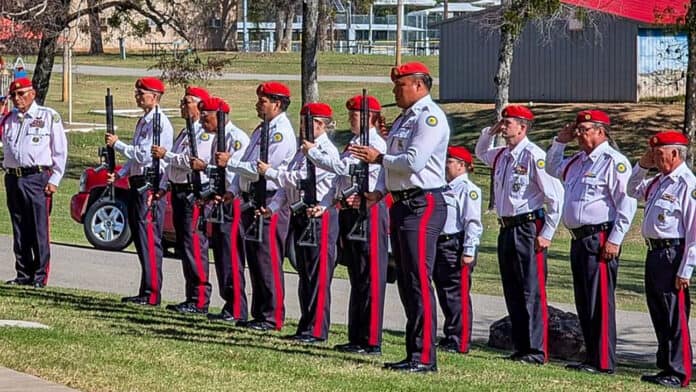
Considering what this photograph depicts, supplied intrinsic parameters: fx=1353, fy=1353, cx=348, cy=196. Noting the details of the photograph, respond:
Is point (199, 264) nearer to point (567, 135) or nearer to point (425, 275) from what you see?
point (567, 135)

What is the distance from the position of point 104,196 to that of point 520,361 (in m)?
7.86

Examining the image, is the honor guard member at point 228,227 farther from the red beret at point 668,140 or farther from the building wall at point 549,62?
the building wall at point 549,62

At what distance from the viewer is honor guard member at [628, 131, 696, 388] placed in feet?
31.3

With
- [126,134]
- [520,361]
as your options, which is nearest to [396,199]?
[520,361]

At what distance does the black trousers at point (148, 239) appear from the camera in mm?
12617

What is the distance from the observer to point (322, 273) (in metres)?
10.5

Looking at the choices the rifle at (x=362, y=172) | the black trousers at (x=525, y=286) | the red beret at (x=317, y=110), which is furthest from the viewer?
the black trousers at (x=525, y=286)

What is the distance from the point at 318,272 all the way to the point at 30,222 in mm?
3948

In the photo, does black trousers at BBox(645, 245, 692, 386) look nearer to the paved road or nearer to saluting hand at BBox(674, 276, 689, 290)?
saluting hand at BBox(674, 276, 689, 290)

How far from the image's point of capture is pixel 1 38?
26625mm

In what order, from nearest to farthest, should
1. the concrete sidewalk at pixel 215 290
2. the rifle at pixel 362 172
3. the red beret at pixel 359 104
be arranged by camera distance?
the rifle at pixel 362 172
the red beret at pixel 359 104
the concrete sidewalk at pixel 215 290

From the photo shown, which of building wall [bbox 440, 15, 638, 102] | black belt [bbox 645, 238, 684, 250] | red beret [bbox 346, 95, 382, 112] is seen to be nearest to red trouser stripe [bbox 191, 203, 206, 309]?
red beret [bbox 346, 95, 382, 112]

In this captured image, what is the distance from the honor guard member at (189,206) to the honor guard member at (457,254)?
2.19m

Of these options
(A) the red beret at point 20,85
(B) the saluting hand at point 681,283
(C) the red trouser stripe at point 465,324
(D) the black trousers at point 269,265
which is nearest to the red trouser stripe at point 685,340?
(B) the saluting hand at point 681,283
